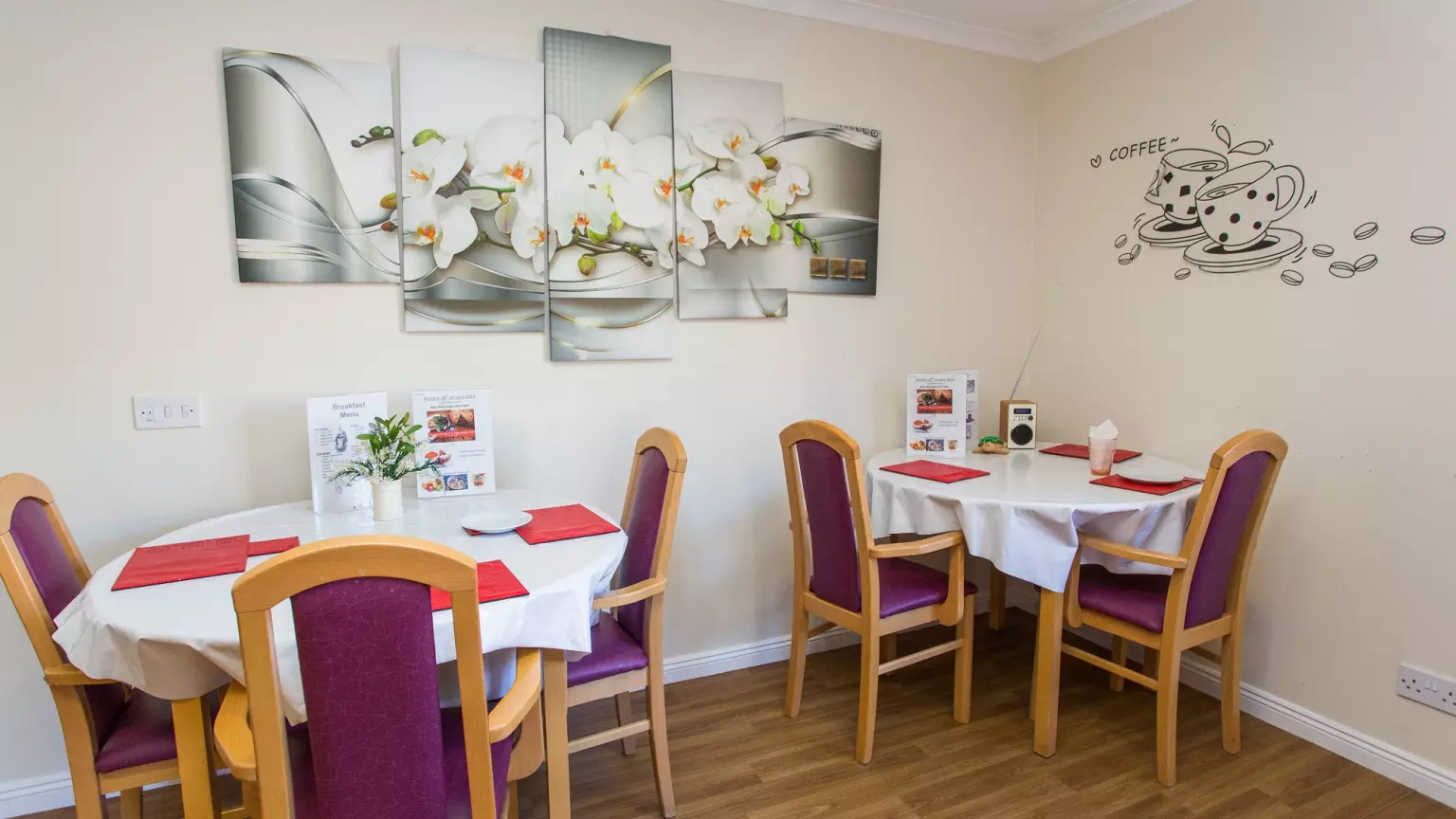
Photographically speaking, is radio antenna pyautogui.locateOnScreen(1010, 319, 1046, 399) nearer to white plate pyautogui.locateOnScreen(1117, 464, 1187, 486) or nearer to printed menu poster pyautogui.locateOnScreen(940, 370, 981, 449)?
printed menu poster pyautogui.locateOnScreen(940, 370, 981, 449)

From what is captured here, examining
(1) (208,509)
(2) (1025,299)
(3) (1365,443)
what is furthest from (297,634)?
(2) (1025,299)

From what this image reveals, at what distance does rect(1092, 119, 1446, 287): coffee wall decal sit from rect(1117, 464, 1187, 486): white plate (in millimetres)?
736

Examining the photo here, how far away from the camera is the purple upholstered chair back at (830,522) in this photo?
7.82 ft

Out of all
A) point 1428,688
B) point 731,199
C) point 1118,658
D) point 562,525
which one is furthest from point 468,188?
point 1428,688

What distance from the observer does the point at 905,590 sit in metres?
2.52

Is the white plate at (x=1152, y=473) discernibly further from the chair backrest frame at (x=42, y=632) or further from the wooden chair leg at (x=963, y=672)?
the chair backrest frame at (x=42, y=632)

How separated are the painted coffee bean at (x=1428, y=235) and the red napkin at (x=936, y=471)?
141 centimetres

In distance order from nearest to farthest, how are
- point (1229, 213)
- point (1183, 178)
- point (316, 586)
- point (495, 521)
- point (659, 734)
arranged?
point (316, 586) → point (495, 521) → point (659, 734) → point (1229, 213) → point (1183, 178)

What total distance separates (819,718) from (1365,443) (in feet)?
6.45

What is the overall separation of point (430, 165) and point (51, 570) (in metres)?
1.48

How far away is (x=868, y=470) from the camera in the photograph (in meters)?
2.78

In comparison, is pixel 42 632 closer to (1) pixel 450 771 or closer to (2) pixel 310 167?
(1) pixel 450 771

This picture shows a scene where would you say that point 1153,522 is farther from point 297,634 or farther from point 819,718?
point 297,634

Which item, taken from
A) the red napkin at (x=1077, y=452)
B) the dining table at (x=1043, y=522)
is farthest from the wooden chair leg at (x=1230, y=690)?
the red napkin at (x=1077, y=452)
